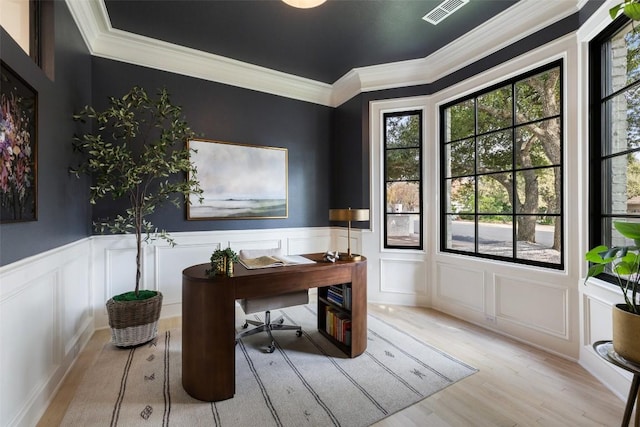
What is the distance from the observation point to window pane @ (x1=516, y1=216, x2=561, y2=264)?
257cm

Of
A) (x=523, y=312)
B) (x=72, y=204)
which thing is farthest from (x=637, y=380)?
(x=72, y=204)

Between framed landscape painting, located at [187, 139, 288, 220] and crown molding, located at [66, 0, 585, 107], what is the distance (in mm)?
865

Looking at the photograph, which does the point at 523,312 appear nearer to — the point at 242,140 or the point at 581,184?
the point at 581,184

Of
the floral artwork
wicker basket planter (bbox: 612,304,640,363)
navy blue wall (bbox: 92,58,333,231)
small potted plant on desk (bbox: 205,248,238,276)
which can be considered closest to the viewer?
wicker basket planter (bbox: 612,304,640,363)

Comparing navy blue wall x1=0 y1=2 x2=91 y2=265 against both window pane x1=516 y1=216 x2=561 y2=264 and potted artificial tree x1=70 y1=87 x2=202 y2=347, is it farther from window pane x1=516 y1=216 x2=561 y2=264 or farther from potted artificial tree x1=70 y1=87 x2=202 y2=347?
window pane x1=516 y1=216 x2=561 y2=264

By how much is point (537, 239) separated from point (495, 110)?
1.40 m

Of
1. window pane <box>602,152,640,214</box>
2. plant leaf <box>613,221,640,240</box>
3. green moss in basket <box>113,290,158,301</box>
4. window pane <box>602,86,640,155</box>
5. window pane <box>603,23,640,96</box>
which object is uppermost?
window pane <box>603,23,640,96</box>

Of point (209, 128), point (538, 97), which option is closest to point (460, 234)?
point (538, 97)

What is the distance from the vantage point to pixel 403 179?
12.4 ft

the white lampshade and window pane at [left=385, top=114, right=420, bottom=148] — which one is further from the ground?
the white lampshade

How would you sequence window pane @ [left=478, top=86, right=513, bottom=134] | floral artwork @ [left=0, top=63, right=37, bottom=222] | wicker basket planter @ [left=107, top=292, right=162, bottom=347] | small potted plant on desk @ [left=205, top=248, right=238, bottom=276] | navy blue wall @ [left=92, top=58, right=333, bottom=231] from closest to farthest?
1. floral artwork @ [left=0, top=63, right=37, bottom=222]
2. small potted plant on desk @ [left=205, top=248, right=238, bottom=276]
3. wicker basket planter @ [left=107, top=292, right=162, bottom=347]
4. window pane @ [left=478, top=86, right=513, bottom=134]
5. navy blue wall @ [left=92, top=58, right=333, bottom=231]

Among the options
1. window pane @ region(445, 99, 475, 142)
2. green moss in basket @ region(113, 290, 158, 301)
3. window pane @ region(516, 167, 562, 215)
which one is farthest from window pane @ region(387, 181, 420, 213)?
green moss in basket @ region(113, 290, 158, 301)

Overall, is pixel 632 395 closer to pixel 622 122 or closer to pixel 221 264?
pixel 622 122

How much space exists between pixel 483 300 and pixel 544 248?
0.79m
